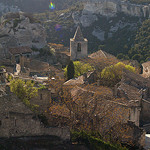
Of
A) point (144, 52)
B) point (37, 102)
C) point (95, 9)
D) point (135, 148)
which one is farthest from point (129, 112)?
point (95, 9)

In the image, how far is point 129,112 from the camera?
26469 millimetres

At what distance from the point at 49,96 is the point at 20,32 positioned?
34058mm

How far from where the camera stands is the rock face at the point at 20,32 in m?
54.8

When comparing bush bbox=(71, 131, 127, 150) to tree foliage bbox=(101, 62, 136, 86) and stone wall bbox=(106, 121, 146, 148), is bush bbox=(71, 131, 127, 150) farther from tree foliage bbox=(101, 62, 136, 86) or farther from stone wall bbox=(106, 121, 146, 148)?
tree foliage bbox=(101, 62, 136, 86)

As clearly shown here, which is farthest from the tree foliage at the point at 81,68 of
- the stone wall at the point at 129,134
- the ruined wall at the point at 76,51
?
the stone wall at the point at 129,134

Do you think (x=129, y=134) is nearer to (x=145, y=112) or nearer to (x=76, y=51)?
(x=145, y=112)

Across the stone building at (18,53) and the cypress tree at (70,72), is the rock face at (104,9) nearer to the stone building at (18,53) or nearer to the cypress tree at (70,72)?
the stone building at (18,53)

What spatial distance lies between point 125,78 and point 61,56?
80.9 feet

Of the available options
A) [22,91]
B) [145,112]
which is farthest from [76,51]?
[22,91]

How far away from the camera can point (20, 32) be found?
56375mm

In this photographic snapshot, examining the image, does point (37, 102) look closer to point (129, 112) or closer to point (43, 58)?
point (129, 112)

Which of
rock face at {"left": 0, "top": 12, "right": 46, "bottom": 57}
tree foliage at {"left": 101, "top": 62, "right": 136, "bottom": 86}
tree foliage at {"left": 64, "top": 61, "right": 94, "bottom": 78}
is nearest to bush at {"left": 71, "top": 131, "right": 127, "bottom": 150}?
tree foliage at {"left": 101, "top": 62, "right": 136, "bottom": 86}

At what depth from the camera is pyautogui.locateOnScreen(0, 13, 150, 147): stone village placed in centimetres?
2142

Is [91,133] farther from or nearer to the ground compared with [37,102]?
nearer to the ground
